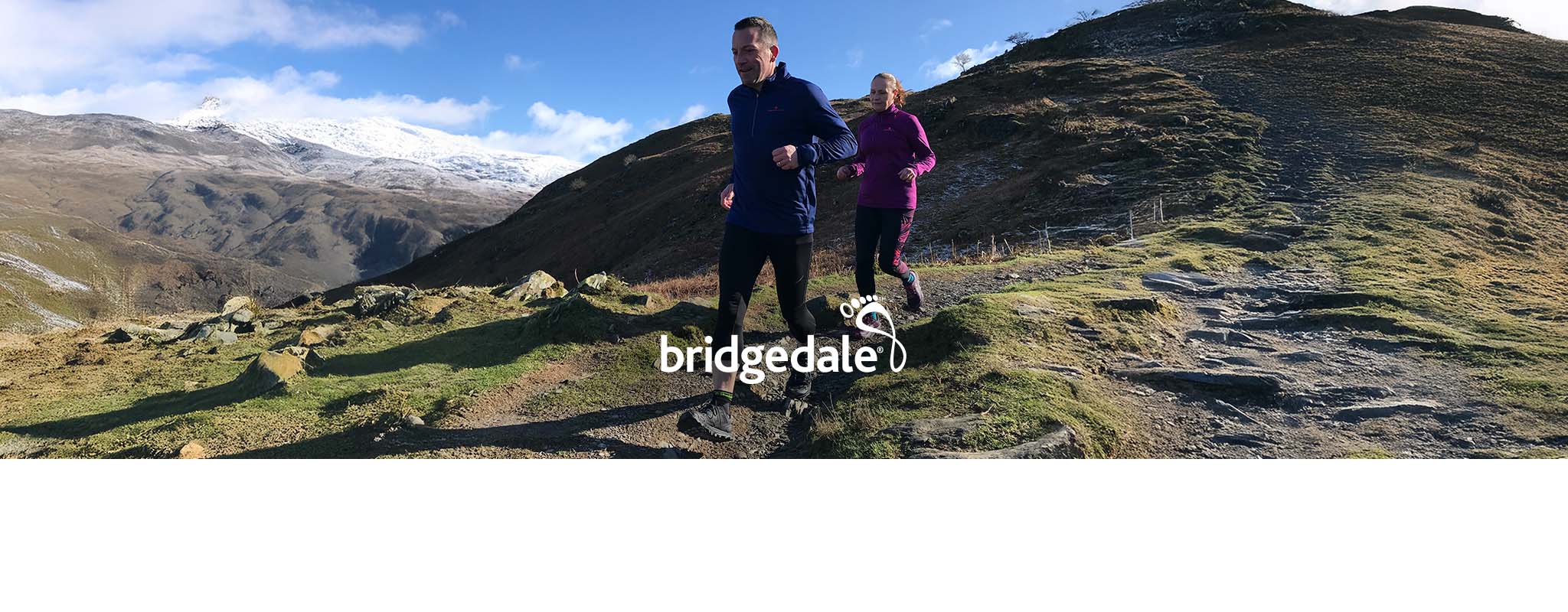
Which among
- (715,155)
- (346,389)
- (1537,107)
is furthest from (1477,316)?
(715,155)

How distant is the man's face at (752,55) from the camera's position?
4.41 metres

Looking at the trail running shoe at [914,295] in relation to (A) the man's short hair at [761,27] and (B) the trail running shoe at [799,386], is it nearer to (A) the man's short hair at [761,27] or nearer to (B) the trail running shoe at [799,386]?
(B) the trail running shoe at [799,386]

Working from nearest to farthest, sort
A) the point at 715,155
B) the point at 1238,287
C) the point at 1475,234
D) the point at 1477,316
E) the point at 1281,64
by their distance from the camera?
the point at 1477,316
the point at 1238,287
the point at 1475,234
the point at 1281,64
the point at 715,155

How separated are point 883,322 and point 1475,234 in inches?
416

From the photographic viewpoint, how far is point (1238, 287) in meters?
8.32

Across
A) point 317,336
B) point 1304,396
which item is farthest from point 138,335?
point 1304,396

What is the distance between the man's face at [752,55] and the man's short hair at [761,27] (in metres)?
0.01

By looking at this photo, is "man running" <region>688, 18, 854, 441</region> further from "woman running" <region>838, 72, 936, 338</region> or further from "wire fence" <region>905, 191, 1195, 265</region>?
"wire fence" <region>905, 191, 1195, 265</region>

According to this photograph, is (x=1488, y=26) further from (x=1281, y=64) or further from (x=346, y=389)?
(x=346, y=389)

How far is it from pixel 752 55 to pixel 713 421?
2296mm

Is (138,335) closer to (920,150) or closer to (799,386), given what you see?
(799,386)

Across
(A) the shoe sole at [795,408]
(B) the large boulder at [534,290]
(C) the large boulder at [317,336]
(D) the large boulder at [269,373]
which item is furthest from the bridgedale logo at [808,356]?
(B) the large boulder at [534,290]

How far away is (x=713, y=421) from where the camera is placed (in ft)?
14.8

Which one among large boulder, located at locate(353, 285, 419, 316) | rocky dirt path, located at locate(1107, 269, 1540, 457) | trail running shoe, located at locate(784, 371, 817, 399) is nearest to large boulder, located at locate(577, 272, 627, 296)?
large boulder, located at locate(353, 285, 419, 316)
